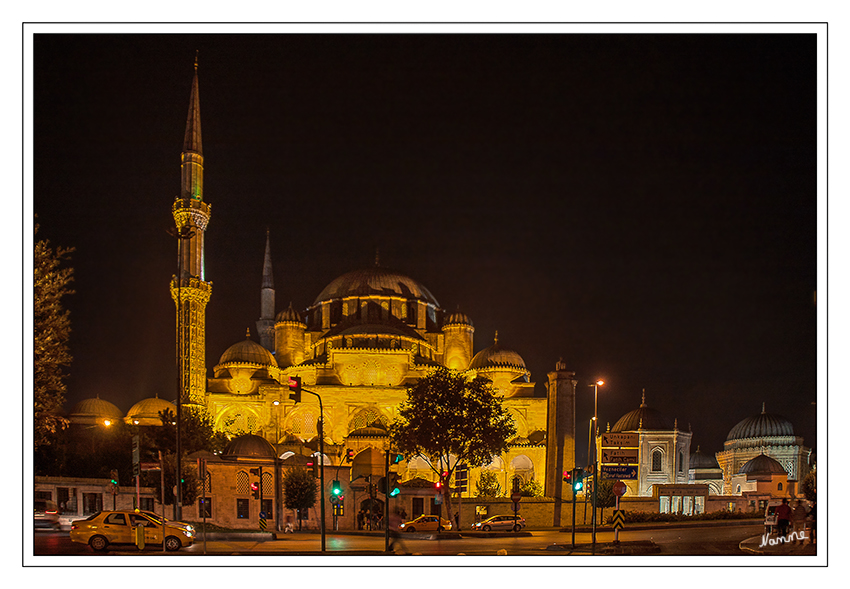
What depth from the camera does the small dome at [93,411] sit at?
66500 mm

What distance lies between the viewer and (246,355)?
71312 mm

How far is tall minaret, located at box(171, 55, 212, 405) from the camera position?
60.6m

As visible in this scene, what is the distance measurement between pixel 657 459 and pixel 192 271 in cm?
3511

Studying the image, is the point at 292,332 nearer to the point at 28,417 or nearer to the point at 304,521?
the point at 304,521

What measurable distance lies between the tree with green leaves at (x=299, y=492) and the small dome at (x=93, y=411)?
82.5 ft

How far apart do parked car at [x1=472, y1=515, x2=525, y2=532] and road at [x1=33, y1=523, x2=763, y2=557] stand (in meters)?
2.96

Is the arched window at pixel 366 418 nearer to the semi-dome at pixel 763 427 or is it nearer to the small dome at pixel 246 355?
the small dome at pixel 246 355

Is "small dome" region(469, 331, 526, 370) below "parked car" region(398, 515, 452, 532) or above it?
above

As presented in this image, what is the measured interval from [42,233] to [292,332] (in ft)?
150

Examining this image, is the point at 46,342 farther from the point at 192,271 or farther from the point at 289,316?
the point at 289,316

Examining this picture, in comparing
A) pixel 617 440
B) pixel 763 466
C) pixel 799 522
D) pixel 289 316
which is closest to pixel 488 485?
pixel 763 466

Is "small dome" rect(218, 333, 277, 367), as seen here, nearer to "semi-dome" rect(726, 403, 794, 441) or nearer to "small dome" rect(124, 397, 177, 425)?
"small dome" rect(124, 397, 177, 425)

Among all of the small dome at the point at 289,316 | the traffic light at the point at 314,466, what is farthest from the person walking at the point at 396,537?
the small dome at the point at 289,316

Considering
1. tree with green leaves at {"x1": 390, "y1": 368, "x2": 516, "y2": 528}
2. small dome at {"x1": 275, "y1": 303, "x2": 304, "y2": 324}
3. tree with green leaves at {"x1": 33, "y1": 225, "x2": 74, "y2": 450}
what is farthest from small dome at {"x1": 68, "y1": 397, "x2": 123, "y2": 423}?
tree with green leaves at {"x1": 33, "y1": 225, "x2": 74, "y2": 450}
